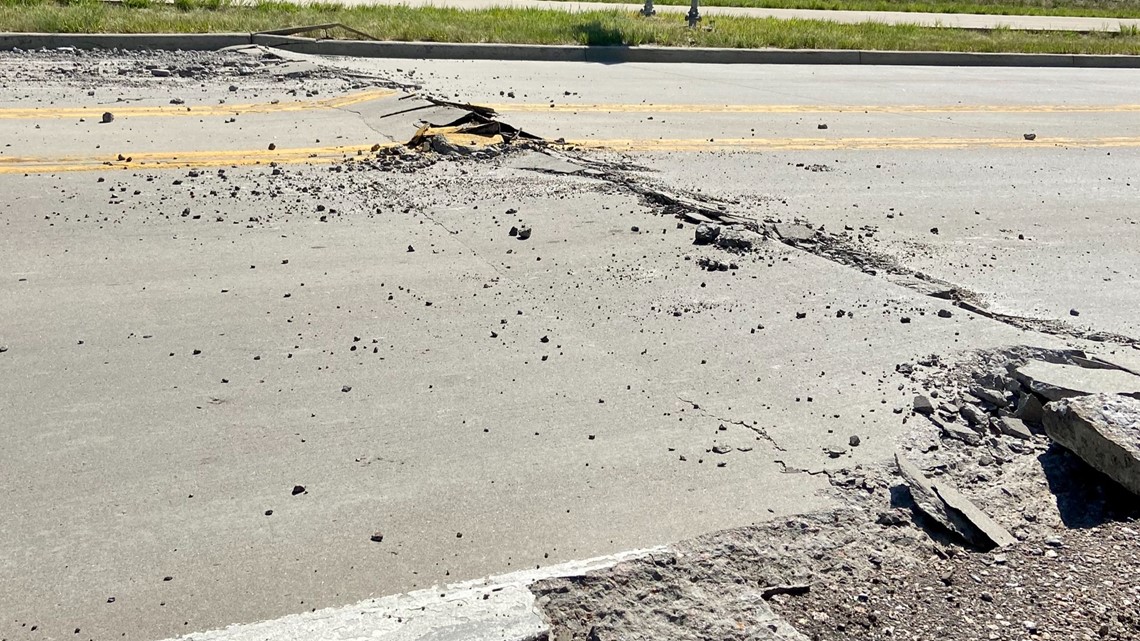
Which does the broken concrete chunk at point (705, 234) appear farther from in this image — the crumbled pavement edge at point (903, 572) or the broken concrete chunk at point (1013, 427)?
the crumbled pavement edge at point (903, 572)

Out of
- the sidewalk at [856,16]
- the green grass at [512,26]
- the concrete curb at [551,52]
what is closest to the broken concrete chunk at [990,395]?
the concrete curb at [551,52]

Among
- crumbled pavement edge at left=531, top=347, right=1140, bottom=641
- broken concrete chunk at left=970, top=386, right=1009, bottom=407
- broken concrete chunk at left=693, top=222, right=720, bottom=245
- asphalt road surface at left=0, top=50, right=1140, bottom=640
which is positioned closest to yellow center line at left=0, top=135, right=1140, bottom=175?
asphalt road surface at left=0, top=50, right=1140, bottom=640

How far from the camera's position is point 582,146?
9.65 metres

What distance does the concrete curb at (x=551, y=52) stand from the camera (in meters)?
12.8

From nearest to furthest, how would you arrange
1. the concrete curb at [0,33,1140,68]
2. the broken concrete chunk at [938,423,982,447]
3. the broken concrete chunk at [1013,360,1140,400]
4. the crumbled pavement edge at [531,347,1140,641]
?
1. the crumbled pavement edge at [531,347,1140,641]
2. the broken concrete chunk at [938,423,982,447]
3. the broken concrete chunk at [1013,360,1140,400]
4. the concrete curb at [0,33,1140,68]

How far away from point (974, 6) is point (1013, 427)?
2432cm

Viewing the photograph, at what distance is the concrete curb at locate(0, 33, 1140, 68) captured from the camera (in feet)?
42.0

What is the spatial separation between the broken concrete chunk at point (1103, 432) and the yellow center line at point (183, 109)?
8.08m

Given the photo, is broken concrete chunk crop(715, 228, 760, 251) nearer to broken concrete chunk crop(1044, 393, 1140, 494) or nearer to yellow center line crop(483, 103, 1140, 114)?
broken concrete chunk crop(1044, 393, 1140, 494)

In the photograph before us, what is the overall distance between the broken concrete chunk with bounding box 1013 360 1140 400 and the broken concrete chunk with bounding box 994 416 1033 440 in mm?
240

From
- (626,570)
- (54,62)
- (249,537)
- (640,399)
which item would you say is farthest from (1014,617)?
(54,62)

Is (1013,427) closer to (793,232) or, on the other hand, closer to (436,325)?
(436,325)

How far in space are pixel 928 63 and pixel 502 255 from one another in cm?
1255

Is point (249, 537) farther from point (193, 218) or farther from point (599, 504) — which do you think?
point (193, 218)
